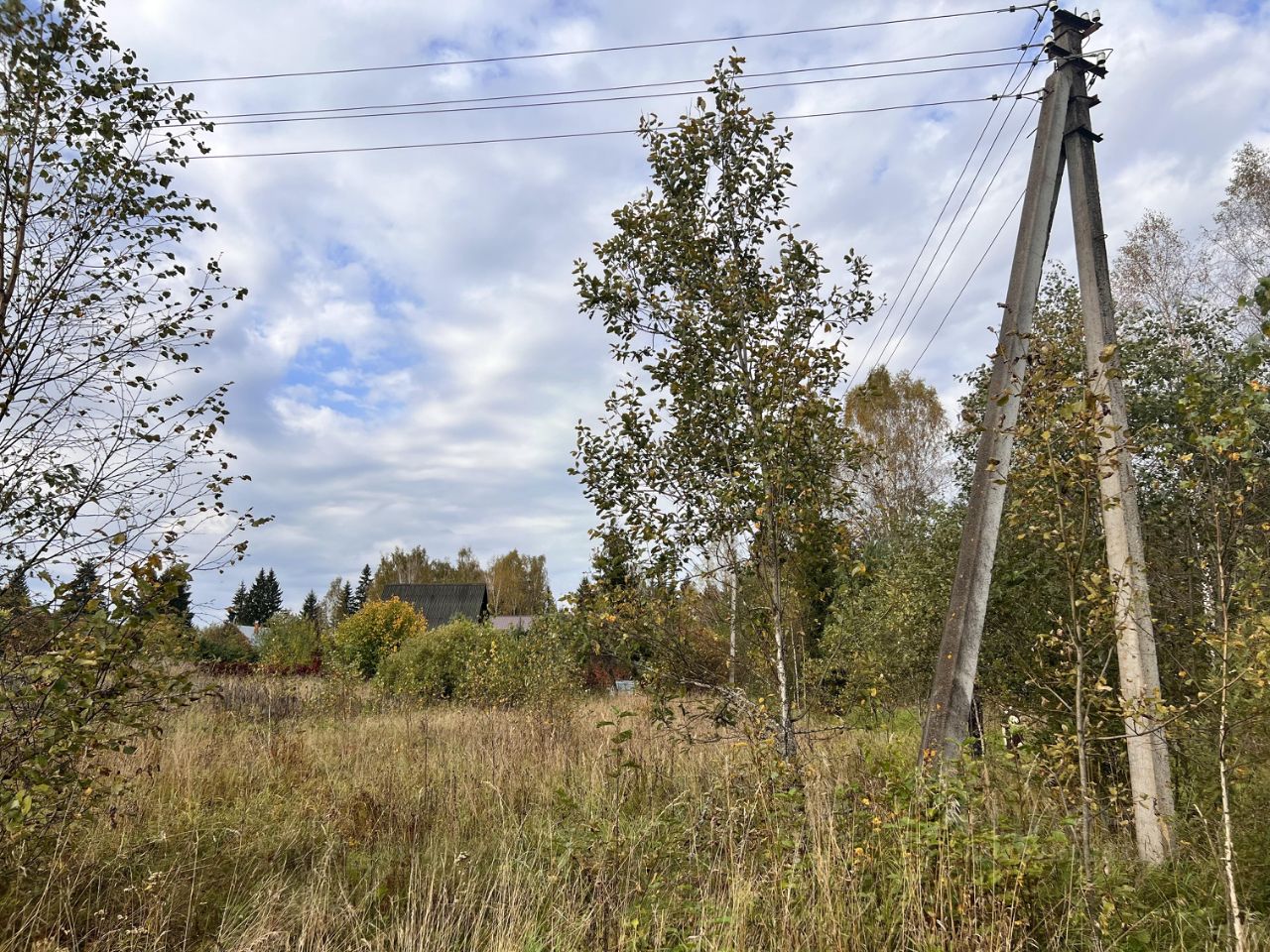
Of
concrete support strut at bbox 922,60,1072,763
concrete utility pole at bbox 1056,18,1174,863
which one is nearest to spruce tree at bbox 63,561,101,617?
concrete support strut at bbox 922,60,1072,763

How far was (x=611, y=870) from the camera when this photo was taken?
385 centimetres

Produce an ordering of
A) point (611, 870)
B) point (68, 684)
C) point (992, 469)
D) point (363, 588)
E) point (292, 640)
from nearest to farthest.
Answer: point (68, 684) → point (611, 870) → point (992, 469) → point (292, 640) → point (363, 588)

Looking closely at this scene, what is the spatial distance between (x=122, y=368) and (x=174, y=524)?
46.4 inches

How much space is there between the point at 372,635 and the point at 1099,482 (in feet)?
65.6

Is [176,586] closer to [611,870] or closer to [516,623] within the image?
[611,870]

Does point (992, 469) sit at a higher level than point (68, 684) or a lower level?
higher

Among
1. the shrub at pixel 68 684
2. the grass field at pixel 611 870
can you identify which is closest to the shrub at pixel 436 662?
the grass field at pixel 611 870

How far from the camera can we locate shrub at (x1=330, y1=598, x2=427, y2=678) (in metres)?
19.9

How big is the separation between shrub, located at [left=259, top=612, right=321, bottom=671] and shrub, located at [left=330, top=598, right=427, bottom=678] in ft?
4.35

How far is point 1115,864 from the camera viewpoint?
3.93 m

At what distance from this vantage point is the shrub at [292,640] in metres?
22.1

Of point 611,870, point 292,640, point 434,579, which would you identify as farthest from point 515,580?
point 611,870

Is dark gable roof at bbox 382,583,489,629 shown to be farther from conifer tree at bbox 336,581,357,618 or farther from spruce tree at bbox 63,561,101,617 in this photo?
spruce tree at bbox 63,561,101,617

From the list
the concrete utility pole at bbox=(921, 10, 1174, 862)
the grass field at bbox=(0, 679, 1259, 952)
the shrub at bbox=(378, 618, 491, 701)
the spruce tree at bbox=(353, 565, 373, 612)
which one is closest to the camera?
the grass field at bbox=(0, 679, 1259, 952)
